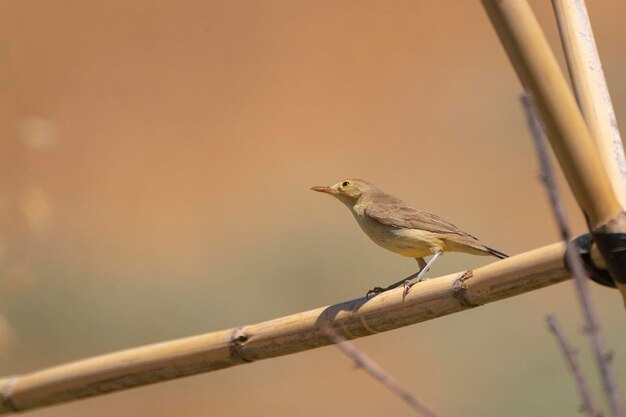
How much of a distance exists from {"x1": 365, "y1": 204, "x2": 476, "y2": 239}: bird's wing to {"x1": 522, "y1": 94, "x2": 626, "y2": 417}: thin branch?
11.5 ft

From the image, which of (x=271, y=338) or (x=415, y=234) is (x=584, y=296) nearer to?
(x=271, y=338)

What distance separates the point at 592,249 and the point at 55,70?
13853 mm

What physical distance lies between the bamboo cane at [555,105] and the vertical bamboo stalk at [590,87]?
11 cm

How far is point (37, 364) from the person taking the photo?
34.0 feet

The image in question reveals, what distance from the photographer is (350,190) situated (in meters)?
5.57

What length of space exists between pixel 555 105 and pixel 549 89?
0.03m

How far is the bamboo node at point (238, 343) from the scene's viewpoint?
3.11 metres

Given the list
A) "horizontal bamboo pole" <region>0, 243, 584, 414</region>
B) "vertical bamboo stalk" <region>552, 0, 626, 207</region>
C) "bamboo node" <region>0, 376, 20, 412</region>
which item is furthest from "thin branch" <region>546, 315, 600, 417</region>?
"bamboo node" <region>0, 376, 20, 412</region>

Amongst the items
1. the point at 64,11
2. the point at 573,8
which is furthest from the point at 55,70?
the point at 573,8

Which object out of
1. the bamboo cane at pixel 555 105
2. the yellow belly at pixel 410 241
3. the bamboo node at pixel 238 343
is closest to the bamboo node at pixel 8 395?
the bamboo node at pixel 238 343

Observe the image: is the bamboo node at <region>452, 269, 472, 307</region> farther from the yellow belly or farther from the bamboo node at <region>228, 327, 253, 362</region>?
the yellow belly

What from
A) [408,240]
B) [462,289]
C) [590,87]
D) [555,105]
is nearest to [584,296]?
[555,105]

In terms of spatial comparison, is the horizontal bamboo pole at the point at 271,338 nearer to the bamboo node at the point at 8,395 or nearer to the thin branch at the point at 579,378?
the bamboo node at the point at 8,395

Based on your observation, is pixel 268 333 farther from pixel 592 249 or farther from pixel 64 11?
pixel 64 11
